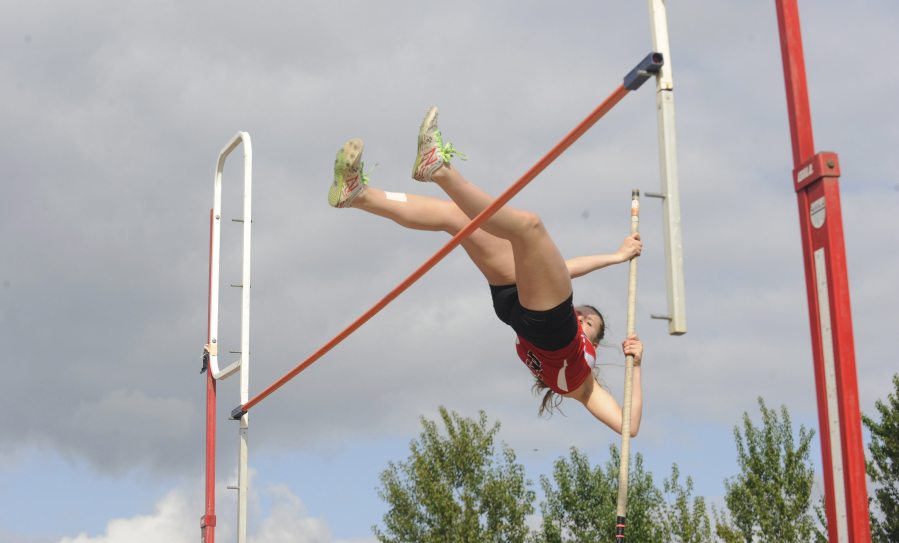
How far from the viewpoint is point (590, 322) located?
5.14 m

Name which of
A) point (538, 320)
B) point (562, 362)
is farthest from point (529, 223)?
point (562, 362)

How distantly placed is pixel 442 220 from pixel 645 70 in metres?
1.61

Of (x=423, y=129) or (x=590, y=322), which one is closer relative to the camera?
(x=423, y=129)

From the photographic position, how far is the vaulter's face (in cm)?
509

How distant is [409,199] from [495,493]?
14350 millimetres

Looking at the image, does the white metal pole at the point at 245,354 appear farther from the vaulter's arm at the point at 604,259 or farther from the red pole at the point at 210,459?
the vaulter's arm at the point at 604,259

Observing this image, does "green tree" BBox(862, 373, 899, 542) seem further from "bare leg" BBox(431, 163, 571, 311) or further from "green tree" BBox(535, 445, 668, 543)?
"bare leg" BBox(431, 163, 571, 311)

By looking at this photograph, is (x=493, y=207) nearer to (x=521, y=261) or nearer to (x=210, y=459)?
(x=521, y=261)

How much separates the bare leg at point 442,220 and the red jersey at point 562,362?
1.42 feet

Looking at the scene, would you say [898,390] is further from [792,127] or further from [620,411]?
[792,127]

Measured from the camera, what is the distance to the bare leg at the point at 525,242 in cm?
371

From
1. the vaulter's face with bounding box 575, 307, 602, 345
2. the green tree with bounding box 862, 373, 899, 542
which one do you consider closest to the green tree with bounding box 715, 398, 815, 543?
the green tree with bounding box 862, 373, 899, 542

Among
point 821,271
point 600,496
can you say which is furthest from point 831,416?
point 600,496

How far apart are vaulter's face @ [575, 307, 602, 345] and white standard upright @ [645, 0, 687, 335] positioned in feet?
8.22
